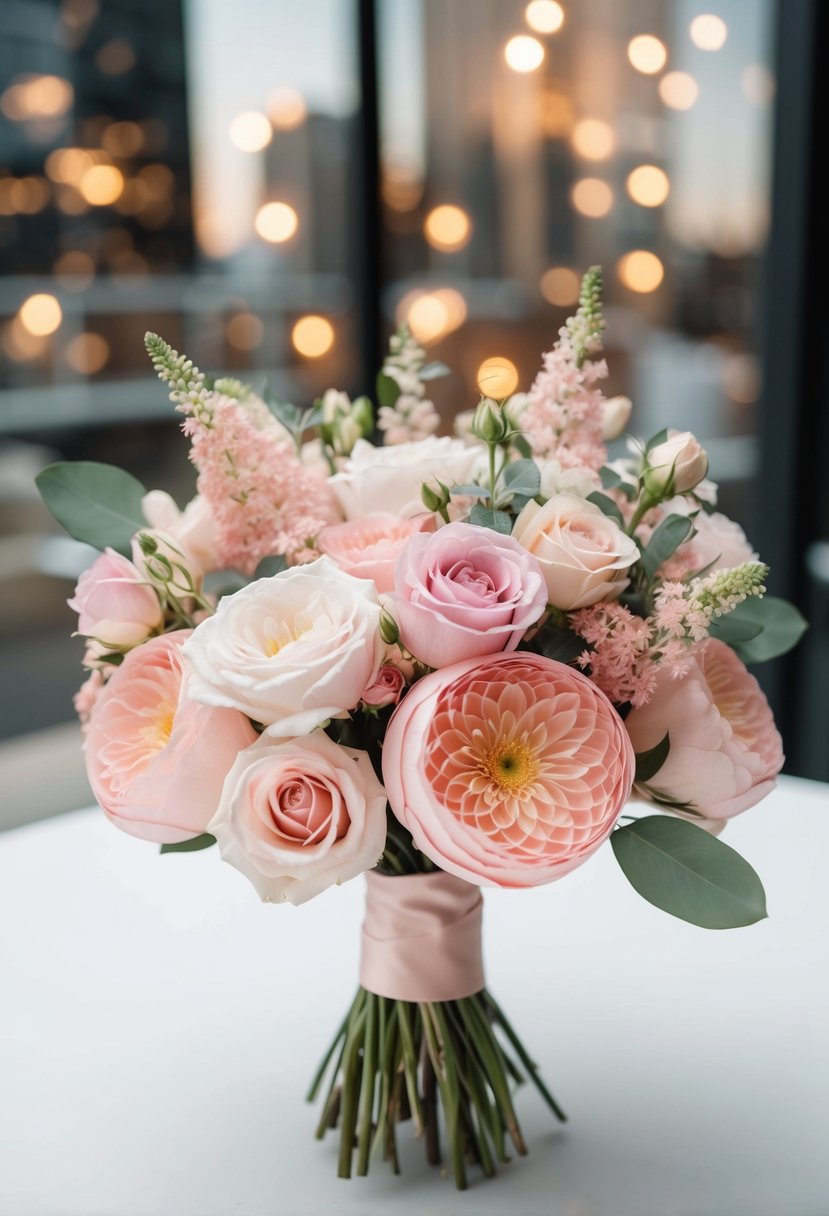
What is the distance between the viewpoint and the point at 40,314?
2717mm

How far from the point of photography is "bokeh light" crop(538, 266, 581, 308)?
108 inches

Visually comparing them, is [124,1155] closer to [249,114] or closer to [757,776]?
[757,776]

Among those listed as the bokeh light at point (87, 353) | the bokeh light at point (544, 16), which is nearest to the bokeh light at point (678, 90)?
the bokeh light at point (544, 16)

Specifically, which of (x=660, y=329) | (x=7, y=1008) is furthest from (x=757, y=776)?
(x=660, y=329)

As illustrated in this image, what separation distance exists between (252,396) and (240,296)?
2244mm

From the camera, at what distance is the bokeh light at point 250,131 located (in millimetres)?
2758

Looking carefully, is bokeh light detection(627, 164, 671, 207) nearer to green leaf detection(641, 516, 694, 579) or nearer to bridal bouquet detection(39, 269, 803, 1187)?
bridal bouquet detection(39, 269, 803, 1187)

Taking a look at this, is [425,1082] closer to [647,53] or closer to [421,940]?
[421,940]

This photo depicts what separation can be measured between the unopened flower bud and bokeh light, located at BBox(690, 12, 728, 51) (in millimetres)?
2117

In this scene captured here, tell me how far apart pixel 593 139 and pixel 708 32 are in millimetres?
334

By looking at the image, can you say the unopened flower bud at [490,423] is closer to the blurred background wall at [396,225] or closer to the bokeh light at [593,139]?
the blurred background wall at [396,225]

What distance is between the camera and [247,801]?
0.54m

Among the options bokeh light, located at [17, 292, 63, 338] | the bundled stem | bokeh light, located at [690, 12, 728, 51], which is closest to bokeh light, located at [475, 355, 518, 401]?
the bundled stem

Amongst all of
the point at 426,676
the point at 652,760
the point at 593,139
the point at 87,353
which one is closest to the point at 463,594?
the point at 426,676
